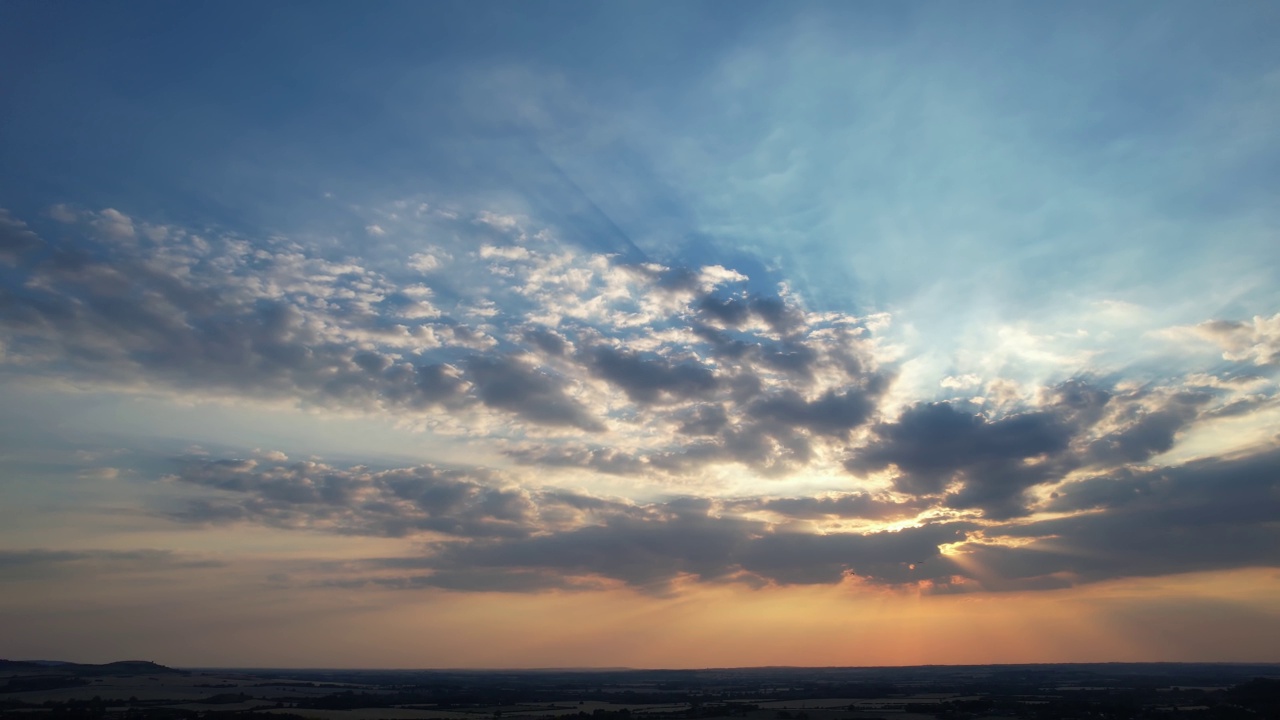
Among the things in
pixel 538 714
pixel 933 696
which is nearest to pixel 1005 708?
pixel 933 696

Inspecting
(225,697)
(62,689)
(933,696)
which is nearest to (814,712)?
(933,696)

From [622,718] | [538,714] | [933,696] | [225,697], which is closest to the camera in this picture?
[622,718]

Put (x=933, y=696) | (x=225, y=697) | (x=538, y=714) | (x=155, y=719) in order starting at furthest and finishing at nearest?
(x=933, y=696)
(x=225, y=697)
(x=538, y=714)
(x=155, y=719)

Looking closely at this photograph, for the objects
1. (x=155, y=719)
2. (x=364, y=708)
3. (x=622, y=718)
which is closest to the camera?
(x=155, y=719)

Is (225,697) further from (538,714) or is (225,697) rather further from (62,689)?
(538,714)

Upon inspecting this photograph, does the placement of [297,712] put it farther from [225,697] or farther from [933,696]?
[933,696]

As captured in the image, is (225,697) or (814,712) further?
(225,697)

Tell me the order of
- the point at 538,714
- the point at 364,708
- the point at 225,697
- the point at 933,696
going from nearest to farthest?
the point at 538,714 → the point at 364,708 → the point at 225,697 → the point at 933,696

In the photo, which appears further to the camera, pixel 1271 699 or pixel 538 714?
pixel 538 714
